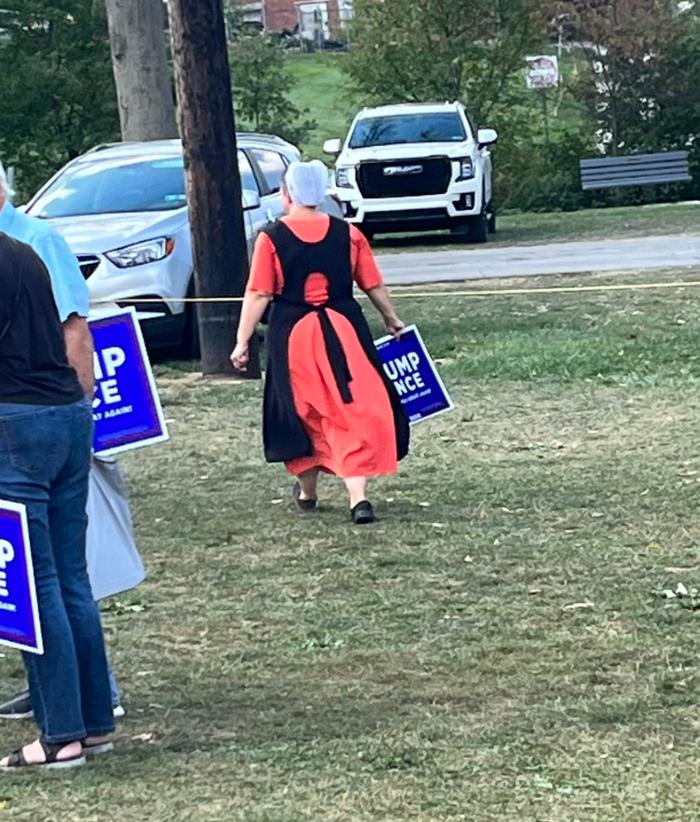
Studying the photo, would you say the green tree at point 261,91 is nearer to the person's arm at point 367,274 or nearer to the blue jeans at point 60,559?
the person's arm at point 367,274

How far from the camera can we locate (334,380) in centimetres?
846

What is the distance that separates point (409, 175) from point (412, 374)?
1608cm

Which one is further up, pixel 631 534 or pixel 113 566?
pixel 113 566

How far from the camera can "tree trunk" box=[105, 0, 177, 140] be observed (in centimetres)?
2242

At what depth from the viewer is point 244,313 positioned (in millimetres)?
8531

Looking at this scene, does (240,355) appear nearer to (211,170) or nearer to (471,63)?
(211,170)

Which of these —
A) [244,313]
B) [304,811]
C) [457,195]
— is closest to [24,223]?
[304,811]

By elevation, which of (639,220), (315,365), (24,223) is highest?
(24,223)

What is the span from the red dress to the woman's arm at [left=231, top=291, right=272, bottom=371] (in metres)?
0.04

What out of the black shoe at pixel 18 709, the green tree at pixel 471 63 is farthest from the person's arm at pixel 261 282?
the green tree at pixel 471 63

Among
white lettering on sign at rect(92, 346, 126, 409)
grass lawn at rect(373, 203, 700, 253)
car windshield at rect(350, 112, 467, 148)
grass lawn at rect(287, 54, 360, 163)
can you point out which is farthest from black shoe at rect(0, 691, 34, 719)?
grass lawn at rect(287, 54, 360, 163)

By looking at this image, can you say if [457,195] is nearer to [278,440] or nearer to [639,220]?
[639,220]

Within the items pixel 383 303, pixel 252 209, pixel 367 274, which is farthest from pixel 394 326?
pixel 252 209

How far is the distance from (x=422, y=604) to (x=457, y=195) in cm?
1812
